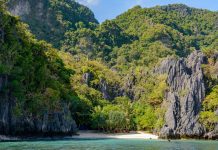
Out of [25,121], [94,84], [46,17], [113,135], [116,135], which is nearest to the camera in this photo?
[25,121]

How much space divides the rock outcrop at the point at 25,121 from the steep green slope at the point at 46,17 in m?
65.7

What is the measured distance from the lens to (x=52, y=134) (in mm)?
54938

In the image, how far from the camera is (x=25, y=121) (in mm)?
50188

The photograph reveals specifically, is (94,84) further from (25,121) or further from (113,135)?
(25,121)

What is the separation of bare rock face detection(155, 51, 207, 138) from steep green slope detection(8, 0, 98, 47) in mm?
58316

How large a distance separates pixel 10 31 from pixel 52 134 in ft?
45.3

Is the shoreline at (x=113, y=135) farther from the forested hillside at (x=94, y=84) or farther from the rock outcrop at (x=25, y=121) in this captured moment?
the rock outcrop at (x=25, y=121)

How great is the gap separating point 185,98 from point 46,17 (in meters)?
73.4

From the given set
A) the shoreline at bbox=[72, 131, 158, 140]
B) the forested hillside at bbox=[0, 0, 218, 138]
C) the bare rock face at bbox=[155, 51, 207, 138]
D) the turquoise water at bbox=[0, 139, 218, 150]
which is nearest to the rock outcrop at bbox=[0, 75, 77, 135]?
the forested hillside at bbox=[0, 0, 218, 138]

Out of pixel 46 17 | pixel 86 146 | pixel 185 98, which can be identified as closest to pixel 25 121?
pixel 86 146

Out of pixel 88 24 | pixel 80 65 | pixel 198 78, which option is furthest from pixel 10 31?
pixel 88 24

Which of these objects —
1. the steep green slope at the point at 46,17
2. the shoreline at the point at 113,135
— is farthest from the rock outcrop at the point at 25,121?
the steep green slope at the point at 46,17

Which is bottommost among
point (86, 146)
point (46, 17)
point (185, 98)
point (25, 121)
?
point (86, 146)

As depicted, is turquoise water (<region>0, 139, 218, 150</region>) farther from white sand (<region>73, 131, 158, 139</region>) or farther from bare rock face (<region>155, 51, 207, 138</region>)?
white sand (<region>73, 131, 158, 139</region>)
